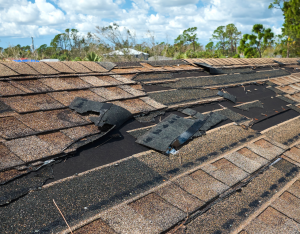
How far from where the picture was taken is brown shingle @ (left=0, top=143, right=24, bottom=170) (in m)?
2.39

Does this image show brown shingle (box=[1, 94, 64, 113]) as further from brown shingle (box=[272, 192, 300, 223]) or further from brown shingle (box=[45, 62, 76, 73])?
brown shingle (box=[272, 192, 300, 223])

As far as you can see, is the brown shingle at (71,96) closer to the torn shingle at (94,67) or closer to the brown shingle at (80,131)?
the brown shingle at (80,131)

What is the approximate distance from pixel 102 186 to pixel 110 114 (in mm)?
1383

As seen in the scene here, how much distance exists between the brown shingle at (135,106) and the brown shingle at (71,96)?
0.37 metres

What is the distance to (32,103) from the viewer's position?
11.4ft

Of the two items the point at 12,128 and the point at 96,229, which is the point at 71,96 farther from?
the point at 96,229

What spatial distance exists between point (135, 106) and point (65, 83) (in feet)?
4.50

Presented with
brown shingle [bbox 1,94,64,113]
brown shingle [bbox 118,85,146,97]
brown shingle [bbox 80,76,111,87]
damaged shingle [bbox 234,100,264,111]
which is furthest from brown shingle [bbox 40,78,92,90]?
damaged shingle [bbox 234,100,264,111]

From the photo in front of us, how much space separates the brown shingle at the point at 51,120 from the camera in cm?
309

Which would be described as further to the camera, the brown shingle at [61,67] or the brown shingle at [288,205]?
the brown shingle at [61,67]

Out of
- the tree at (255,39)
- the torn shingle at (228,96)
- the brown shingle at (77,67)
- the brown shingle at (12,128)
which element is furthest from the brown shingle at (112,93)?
the tree at (255,39)

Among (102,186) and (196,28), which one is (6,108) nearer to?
(102,186)

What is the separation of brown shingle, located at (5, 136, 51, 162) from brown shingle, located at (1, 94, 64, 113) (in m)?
0.67

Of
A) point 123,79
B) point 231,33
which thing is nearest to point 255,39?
point 231,33
